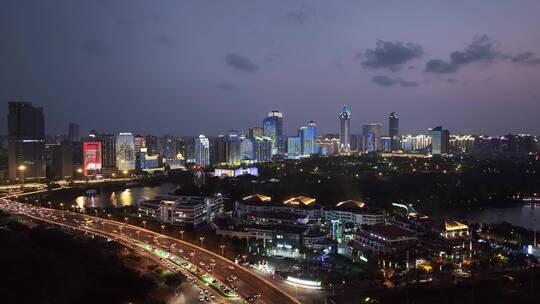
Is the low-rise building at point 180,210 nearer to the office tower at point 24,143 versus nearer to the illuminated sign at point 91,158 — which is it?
the illuminated sign at point 91,158

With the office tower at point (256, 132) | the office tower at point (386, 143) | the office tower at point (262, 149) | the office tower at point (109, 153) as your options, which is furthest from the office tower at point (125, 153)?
the office tower at point (386, 143)

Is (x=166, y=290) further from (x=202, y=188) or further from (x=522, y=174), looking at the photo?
(x=522, y=174)

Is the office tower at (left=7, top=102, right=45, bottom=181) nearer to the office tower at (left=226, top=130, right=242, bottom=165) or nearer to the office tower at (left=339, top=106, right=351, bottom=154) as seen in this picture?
the office tower at (left=226, top=130, right=242, bottom=165)

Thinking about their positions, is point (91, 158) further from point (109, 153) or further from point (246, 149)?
point (246, 149)

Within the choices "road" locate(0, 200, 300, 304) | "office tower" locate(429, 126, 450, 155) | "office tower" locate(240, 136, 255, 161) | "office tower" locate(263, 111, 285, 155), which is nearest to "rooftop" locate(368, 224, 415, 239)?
"road" locate(0, 200, 300, 304)

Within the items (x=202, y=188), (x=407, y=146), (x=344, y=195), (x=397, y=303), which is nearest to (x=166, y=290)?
(x=397, y=303)

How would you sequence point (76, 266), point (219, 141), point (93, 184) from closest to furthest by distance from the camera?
1. point (76, 266)
2. point (93, 184)
3. point (219, 141)
